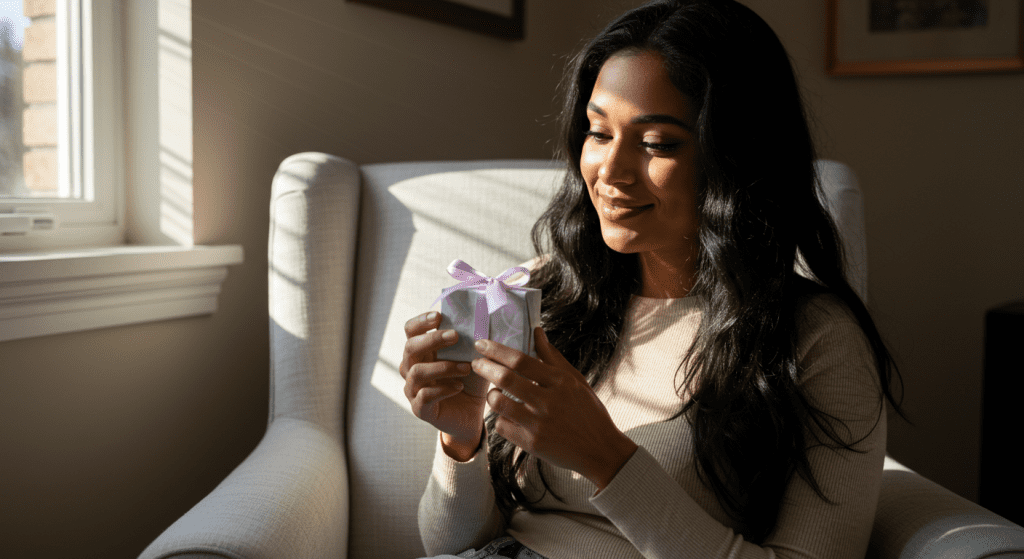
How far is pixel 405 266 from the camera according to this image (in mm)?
1441

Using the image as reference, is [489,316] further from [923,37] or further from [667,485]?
[923,37]

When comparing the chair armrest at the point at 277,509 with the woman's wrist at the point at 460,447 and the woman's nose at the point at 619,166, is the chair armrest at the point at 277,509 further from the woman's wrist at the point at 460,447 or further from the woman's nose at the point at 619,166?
the woman's nose at the point at 619,166

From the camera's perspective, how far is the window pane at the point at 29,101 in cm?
127

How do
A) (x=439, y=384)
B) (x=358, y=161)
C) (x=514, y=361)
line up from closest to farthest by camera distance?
(x=514, y=361)
(x=439, y=384)
(x=358, y=161)

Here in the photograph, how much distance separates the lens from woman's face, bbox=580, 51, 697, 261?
101 cm

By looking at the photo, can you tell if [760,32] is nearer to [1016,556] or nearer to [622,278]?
[622,278]

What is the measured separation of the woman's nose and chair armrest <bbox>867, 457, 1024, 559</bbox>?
556 millimetres

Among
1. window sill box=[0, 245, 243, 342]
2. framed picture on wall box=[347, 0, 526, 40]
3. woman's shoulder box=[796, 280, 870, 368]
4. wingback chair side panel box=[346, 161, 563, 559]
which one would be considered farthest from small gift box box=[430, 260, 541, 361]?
framed picture on wall box=[347, 0, 526, 40]

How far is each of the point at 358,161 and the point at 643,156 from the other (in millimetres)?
903

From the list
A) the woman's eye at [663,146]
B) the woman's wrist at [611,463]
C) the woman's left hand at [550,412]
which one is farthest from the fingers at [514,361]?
the woman's eye at [663,146]

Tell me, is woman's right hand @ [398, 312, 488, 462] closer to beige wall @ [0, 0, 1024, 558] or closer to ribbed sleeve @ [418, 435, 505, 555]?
ribbed sleeve @ [418, 435, 505, 555]

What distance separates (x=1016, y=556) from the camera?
0.83m

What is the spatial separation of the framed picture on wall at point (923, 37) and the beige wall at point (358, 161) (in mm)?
45

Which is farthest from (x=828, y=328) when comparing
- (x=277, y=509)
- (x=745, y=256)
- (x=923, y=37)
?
(x=923, y=37)
